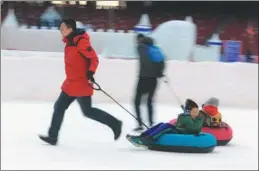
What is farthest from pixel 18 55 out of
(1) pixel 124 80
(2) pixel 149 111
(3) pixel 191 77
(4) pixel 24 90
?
(2) pixel 149 111

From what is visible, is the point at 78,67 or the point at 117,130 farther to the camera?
the point at 117,130

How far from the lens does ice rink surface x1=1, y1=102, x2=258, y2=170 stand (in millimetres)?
3170

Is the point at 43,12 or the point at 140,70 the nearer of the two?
the point at 140,70

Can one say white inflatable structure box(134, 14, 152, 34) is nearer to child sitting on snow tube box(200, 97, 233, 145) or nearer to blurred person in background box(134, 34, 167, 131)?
blurred person in background box(134, 34, 167, 131)

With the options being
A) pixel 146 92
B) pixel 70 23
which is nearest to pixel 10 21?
pixel 146 92

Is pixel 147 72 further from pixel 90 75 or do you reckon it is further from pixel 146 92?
pixel 90 75

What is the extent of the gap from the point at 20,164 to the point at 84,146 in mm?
773

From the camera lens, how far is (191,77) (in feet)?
23.2

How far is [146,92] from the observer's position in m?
4.60

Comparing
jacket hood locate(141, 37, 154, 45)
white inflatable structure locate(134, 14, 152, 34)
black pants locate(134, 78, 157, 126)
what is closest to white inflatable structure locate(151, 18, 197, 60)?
white inflatable structure locate(134, 14, 152, 34)

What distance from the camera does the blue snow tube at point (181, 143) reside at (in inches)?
148

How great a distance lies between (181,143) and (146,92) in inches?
35.3

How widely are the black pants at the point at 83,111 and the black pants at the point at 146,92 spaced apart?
2.06 feet

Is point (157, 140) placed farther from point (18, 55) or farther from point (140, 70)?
point (18, 55)
